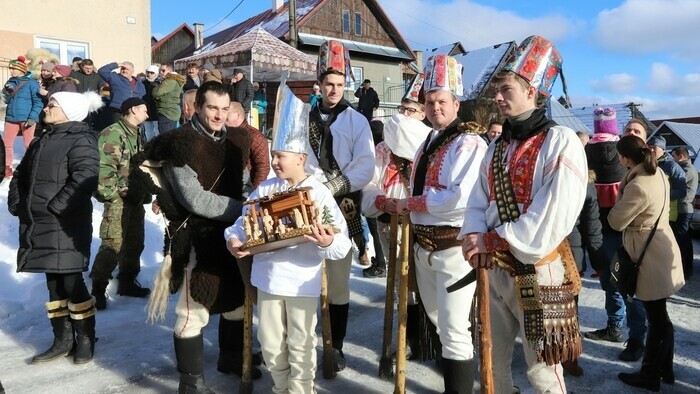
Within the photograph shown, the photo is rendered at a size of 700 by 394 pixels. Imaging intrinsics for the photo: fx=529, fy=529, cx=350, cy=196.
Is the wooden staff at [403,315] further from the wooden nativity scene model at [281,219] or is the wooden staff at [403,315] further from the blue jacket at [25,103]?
the blue jacket at [25,103]

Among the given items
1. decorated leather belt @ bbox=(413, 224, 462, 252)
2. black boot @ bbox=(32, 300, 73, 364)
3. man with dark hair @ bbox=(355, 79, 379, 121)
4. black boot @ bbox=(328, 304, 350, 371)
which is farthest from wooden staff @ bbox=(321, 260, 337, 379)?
man with dark hair @ bbox=(355, 79, 379, 121)

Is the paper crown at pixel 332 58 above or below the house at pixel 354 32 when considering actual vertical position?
below

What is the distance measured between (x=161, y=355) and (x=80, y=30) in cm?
1475

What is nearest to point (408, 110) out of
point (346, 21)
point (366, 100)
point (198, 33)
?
point (366, 100)

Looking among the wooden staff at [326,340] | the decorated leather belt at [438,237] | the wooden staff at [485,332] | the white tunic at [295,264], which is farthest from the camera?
the wooden staff at [326,340]

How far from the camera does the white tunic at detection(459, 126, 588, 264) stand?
7.63 feet

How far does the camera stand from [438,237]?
A: 324 cm

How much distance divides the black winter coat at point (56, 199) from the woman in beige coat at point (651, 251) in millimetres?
4042

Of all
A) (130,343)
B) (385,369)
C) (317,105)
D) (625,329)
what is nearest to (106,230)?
(130,343)

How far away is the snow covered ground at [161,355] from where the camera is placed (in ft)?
12.3

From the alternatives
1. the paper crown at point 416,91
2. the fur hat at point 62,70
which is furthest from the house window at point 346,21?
the paper crown at point 416,91

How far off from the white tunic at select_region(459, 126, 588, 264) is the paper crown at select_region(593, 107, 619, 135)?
4.00 metres

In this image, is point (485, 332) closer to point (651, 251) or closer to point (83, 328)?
point (651, 251)

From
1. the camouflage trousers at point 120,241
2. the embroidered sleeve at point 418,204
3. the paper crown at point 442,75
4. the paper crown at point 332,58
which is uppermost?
the paper crown at point 332,58
